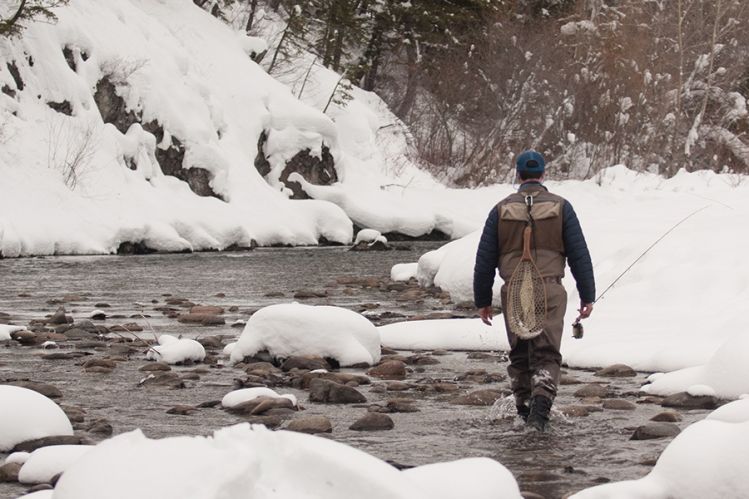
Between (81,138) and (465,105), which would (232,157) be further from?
(465,105)

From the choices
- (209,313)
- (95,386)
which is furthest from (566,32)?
(95,386)

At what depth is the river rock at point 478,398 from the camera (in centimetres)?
689

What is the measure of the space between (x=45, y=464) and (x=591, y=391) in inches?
141

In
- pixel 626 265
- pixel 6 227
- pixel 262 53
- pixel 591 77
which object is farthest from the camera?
pixel 591 77

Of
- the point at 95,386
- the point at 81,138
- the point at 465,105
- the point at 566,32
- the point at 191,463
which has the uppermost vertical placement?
the point at 566,32

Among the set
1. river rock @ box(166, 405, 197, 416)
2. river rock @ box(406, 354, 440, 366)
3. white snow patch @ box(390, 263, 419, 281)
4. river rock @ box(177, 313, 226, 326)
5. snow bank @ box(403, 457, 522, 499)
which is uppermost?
white snow patch @ box(390, 263, 419, 281)

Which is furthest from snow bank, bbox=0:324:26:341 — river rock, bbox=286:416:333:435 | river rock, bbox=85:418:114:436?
river rock, bbox=286:416:333:435

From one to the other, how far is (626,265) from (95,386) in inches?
201

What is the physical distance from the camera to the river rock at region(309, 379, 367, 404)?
22.4ft

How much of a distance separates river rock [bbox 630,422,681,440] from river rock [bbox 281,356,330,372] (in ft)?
9.51

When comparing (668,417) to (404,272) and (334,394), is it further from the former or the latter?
(404,272)

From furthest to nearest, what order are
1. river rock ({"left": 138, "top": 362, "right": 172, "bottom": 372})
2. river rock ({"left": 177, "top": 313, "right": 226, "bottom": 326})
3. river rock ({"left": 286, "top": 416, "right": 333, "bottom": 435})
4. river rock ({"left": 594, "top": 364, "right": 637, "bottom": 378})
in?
river rock ({"left": 177, "top": 313, "right": 226, "bottom": 326}), river rock ({"left": 138, "top": 362, "right": 172, "bottom": 372}), river rock ({"left": 594, "top": 364, "right": 637, "bottom": 378}), river rock ({"left": 286, "top": 416, "right": 333, "bottom": 435})

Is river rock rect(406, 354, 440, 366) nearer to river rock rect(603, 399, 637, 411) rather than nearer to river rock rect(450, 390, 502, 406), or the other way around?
river rock rect(450, 390, 502, 406)

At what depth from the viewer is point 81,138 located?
24156 mm
